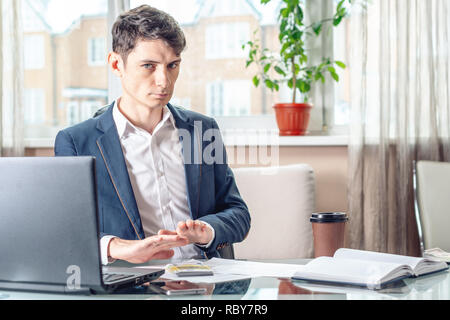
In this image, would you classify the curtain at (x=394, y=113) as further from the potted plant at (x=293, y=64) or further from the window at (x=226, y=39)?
the window at (x=226, y=39)

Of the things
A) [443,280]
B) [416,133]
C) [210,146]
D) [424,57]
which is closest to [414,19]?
[424,57]

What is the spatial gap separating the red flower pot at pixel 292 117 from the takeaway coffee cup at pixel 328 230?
3.35ft

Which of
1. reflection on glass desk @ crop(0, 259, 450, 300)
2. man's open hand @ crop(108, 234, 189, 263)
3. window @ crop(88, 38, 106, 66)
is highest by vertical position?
window @ crop(88, 38, 106, 66)

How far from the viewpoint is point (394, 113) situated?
246 cm

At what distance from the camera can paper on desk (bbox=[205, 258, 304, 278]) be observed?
3.81ft

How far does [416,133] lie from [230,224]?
1.24 metres

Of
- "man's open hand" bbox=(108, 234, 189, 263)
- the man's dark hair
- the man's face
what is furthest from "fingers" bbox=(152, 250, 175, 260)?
the man's dark hair

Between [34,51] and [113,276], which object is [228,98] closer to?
[34,51]

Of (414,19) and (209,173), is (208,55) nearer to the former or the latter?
(414,19)

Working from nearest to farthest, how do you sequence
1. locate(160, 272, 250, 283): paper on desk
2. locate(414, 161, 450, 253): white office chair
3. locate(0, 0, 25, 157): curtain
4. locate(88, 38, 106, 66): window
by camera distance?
locate(160, 272, 250, 283): paper on desk < locate(414, 161, 450, 253): white office chair < locate(0, 0, 25, 157): curtain < locate(88, 38, 106, 66): window

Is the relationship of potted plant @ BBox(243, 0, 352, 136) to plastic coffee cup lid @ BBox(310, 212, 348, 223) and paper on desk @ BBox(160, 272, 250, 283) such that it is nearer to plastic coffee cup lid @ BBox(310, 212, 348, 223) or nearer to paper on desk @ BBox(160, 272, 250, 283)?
plastic coffee cup lid @ BBox(310, 212, 348, 223)

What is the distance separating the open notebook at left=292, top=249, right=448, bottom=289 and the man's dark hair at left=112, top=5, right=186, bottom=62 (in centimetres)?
84

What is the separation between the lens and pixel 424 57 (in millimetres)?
2420

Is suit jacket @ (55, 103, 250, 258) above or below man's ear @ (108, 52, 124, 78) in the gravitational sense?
below
